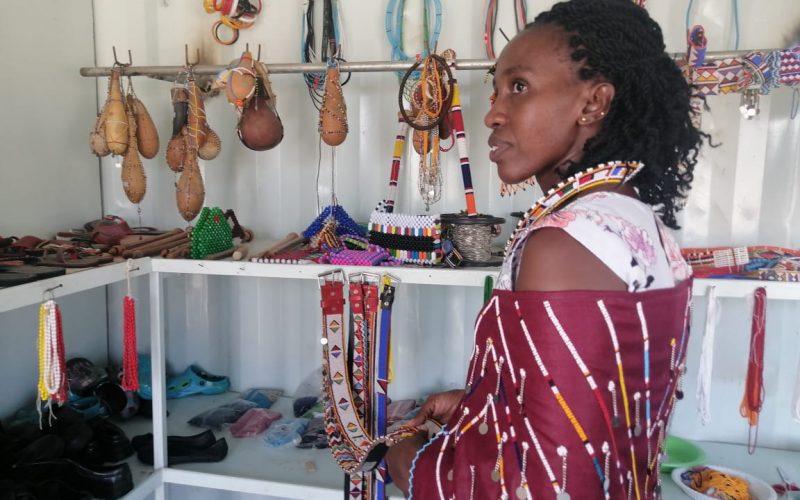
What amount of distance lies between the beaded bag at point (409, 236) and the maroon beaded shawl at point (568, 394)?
828 millimetres

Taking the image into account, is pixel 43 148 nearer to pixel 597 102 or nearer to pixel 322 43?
pixel 322 43

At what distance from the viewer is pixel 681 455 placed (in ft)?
6.63

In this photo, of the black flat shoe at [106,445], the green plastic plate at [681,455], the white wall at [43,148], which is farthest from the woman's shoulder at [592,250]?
the white wall at [43,148]

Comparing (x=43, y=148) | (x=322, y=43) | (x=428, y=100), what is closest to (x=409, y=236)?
(x=428, y=100)

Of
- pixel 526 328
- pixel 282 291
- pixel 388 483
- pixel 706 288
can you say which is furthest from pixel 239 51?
pixel 526 328

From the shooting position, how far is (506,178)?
3.06 ft

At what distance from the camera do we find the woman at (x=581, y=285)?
2.39 ft

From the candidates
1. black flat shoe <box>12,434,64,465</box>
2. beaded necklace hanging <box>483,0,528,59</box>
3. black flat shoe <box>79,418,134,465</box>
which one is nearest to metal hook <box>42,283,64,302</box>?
black flat shoe <box>12,434,64,465</box>

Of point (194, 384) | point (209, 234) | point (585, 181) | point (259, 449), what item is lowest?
point (259, 449)

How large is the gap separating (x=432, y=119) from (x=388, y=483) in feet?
3.60

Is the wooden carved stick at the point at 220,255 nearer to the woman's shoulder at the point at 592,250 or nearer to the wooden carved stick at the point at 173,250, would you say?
the wooden carved stick at the point at 173,250

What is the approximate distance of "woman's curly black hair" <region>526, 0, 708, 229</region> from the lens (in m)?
0.83

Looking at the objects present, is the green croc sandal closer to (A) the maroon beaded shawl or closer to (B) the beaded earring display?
(B) the beaded earring display

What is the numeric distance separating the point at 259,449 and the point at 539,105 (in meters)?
1.70
